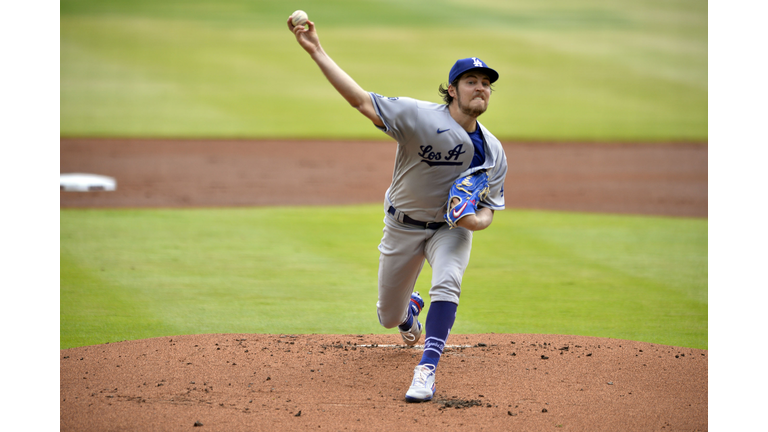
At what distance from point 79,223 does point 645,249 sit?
Result: 6977 mm

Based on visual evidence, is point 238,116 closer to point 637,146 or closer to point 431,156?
point 637,146

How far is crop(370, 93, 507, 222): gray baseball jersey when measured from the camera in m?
3.80

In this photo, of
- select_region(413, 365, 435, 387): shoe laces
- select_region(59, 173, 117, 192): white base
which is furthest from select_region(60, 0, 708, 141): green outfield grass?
select_region(413, 365, 435, 387): shoe laces

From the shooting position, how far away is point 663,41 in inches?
1173

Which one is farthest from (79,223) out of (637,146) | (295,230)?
(637,146)

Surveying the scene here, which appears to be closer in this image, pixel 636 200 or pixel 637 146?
pixel 636 200

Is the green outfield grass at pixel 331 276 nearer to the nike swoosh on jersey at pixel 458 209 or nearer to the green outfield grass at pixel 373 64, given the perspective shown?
the nike swoosh on jersey at pixel 458 209

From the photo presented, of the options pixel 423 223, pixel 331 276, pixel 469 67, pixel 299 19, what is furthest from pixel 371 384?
pixel 331 276

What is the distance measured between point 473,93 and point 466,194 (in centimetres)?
56

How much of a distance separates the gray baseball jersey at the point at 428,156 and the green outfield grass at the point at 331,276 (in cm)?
148

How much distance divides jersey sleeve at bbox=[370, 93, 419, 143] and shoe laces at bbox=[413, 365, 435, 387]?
1.22m

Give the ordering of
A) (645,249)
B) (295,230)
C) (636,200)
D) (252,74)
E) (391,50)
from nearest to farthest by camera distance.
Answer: (645,249), (295,230), (636,200), (252,74), (391,50)

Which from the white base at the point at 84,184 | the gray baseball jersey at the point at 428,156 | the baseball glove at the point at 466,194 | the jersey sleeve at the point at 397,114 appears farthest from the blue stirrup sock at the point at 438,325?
the white base at the point at 84,184

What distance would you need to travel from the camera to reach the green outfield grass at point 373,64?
2088cm
